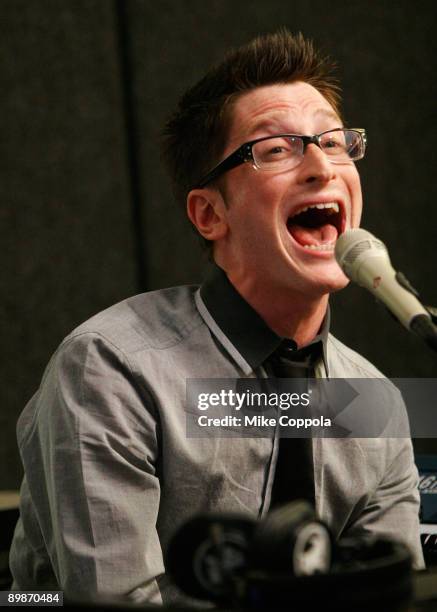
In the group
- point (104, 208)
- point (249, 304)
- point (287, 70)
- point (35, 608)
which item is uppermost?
point (287, 70)

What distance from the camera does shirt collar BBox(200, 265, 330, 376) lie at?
1242 millimetres

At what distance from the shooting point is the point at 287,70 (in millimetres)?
1359

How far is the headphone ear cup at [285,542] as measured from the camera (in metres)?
0.55

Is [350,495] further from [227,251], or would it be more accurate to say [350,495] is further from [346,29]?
[346,29]

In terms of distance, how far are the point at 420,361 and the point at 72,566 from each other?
142cm

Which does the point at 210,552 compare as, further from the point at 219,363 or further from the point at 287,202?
the point at 287,202

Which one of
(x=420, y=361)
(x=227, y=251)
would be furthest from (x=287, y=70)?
(x=420, y=361)

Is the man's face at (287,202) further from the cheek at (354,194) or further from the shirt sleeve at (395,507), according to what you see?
the shirt sleeve at (395,507)

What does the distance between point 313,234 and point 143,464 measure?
0.44 m

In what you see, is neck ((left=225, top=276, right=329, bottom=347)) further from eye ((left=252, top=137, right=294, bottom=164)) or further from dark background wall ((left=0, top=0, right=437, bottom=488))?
dark background wall ((left=0, top=0, right=437, bottom=488))
